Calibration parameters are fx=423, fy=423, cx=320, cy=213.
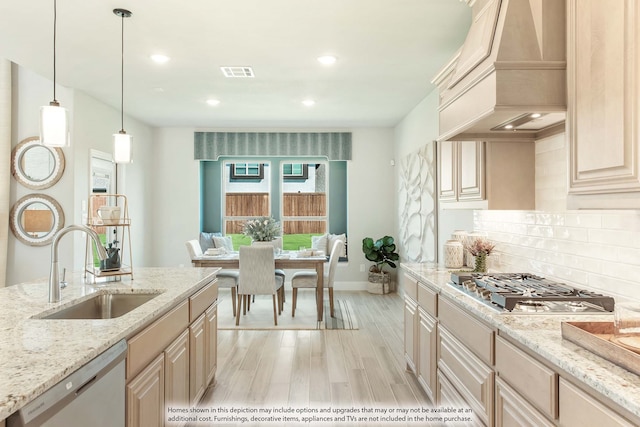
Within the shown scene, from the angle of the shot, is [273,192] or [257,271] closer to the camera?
[257,271]

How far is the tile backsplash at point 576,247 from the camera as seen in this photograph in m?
1.89

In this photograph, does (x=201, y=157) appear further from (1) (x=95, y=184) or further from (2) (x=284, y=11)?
(2) (x=284, y=11)

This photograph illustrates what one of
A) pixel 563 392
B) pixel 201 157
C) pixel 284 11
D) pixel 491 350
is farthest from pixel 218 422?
pixel 201 157

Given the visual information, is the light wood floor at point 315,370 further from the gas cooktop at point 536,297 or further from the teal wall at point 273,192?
the teal wall at point 273,192

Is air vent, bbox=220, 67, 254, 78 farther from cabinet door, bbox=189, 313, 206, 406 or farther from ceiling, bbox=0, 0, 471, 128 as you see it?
cabinet door, bbox=189, 313, 206, 406

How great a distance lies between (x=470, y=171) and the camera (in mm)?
2893

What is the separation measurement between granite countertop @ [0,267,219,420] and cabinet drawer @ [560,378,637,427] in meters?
1.48

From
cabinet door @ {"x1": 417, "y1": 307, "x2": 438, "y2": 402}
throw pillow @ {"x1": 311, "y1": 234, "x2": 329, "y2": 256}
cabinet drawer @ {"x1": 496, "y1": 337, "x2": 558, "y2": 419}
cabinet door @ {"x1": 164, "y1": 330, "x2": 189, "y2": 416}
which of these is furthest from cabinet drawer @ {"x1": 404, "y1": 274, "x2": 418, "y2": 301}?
throw pillow @ {"x1": 311, "y1": 234, "x2": 329, "y2": 256}

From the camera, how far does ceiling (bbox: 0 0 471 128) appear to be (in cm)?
293

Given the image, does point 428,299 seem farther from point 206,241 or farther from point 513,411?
point 206,241

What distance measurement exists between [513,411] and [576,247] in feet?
3.50

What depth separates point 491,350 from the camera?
1807 mm

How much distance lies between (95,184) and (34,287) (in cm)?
334

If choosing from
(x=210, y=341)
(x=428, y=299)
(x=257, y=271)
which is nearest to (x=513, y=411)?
(x=428, y=299)
